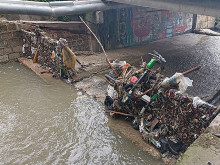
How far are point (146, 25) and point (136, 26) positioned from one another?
4.52 ft

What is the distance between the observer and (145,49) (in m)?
16.7

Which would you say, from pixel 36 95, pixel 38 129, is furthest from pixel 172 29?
pixel 38 129

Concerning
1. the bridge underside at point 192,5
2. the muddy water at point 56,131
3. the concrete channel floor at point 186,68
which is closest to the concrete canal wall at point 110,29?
the concrete channel floor at point 186,68

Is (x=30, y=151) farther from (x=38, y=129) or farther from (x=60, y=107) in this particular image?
(x=60, y=107)

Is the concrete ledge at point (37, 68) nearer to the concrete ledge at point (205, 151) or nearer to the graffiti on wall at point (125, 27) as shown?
the concrete ledge at point (205, 151)

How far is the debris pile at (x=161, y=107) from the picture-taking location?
4965 mm

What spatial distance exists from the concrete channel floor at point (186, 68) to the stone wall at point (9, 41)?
12.6 ft

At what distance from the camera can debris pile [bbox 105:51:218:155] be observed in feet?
16.3

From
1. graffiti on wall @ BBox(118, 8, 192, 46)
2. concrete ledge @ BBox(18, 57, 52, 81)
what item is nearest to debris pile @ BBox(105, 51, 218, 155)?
concrete ledge @ BBox(18, 57, 52, 81)

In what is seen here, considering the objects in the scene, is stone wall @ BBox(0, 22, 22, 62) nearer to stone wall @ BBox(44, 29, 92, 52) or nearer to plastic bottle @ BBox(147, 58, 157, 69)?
stone wall @ BBox(44, 29, 92, 52)

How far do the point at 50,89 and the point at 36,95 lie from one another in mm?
715

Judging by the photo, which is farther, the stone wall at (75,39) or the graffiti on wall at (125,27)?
the graffiti on wall at (125,27)

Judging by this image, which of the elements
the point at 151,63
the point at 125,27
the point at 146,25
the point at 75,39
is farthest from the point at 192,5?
the point at 146,25

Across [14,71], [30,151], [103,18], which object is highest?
[103,18]
